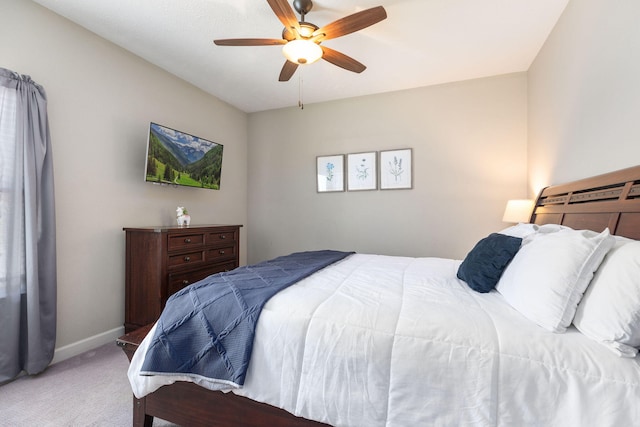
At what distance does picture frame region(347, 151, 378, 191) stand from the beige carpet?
2.97 m

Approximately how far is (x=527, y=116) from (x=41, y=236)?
4.62m

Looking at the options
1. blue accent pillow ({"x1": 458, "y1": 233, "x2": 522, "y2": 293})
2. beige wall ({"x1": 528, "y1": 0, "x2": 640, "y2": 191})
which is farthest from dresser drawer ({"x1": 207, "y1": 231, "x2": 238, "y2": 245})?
beige wall ({"x1": 528, "y1": 0, "x2": 640, "y2": 191})

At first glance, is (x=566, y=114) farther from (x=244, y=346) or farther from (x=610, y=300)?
(x=244, y=346)

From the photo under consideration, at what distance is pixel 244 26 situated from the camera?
90.0 inches

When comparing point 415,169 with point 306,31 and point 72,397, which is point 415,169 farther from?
point 72,397

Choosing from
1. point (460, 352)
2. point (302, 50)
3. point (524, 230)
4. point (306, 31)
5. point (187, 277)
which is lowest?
point (187, 277)

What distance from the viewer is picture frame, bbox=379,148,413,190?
3451 mm

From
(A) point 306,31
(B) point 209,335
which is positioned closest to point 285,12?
(A) point 306,31

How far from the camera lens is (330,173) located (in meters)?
3.81

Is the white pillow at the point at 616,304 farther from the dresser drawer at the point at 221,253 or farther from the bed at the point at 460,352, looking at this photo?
the dresser drawer at the point at 221,253

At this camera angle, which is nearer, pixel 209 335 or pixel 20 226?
pixel 209 335

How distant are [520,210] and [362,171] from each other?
1780mm

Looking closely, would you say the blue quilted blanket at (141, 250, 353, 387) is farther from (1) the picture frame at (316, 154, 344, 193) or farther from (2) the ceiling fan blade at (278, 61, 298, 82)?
(1) the picture frame at (316, 154, 344, 193)

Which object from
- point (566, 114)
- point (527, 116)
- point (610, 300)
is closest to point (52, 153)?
point (610, 300)
